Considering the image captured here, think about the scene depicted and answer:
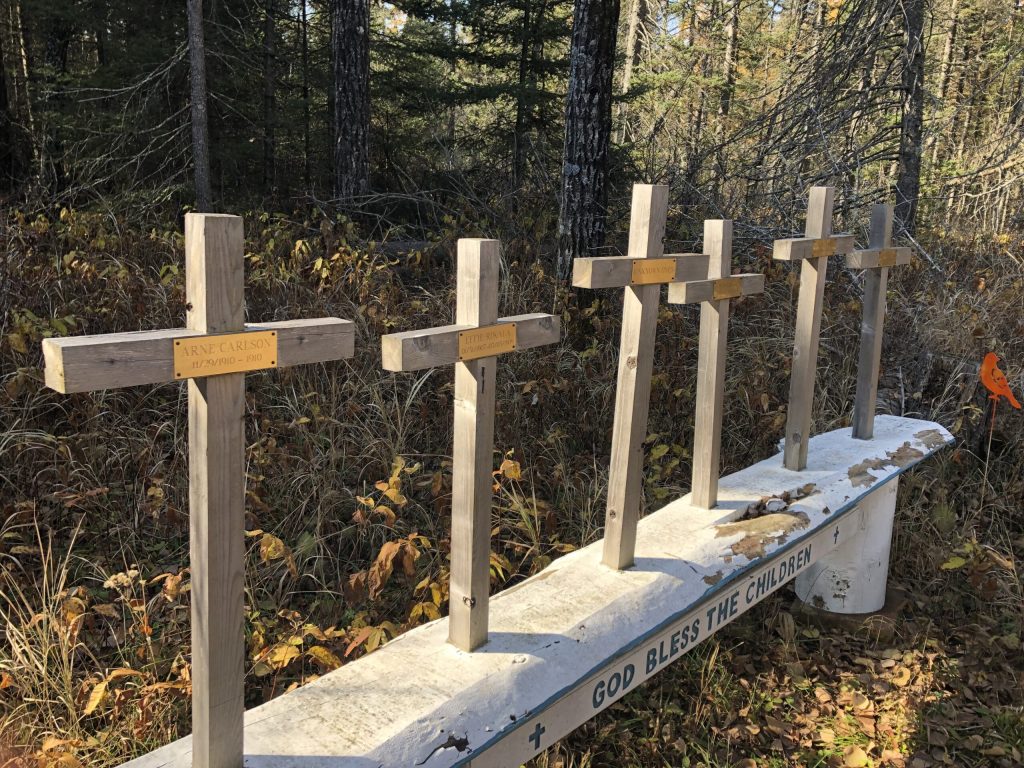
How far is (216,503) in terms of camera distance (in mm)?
1800

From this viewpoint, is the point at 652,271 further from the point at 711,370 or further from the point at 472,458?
the point at 472,458

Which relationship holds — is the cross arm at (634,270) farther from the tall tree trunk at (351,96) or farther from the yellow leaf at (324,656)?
the tall tree trunk at (351,96)

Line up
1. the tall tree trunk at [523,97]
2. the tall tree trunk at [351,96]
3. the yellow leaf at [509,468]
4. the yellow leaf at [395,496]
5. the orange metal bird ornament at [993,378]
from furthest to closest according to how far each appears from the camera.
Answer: the tall tree trunk at [523,97] → the tall tree trunk at [351,96] → the orange metal bird ornament at [993,378] → the yellow leaf at [509,468] → the yellow leaf at [395,496]

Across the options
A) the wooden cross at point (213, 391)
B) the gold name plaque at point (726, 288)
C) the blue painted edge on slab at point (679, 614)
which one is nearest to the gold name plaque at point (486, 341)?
the wooden cross at point (213, 391)

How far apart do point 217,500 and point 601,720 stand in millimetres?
1920

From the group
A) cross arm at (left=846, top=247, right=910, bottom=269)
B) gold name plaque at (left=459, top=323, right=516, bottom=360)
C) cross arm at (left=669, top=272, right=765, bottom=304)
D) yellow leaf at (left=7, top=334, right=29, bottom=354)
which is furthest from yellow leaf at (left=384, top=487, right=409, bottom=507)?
cross arm at (left=846, top=247, right=910, bottom=269)

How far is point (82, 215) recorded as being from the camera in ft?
20.1

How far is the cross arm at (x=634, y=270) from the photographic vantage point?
2.56m

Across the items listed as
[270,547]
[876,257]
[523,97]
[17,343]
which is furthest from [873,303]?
[523,97]

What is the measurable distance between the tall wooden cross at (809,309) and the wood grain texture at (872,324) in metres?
0.37

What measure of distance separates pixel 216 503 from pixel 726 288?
6.90ft

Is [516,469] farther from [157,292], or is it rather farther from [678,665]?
[157,292]

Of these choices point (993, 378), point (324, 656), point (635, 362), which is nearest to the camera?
point (324, 656)

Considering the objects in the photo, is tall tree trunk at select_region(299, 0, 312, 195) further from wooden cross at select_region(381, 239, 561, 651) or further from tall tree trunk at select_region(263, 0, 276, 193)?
wooden cross at select_region(381, 239, 561, 651)
